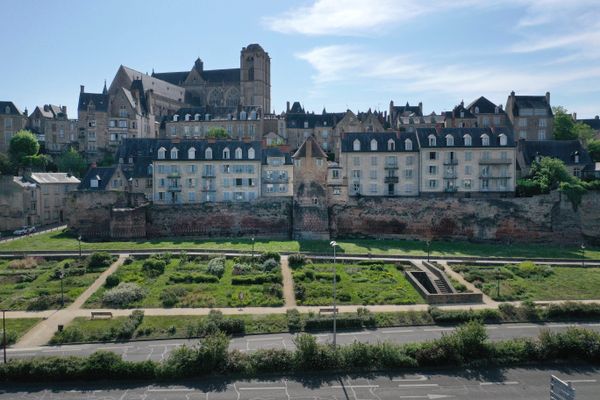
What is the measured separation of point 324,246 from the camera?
53750 millimetres

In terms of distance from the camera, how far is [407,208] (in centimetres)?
5891

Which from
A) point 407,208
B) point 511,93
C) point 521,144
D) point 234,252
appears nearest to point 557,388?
point 234,252

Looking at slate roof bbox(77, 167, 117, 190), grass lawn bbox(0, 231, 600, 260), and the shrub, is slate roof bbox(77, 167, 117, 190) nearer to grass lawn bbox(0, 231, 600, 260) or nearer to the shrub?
grass lawn bbox(0, 231, 600, 260)

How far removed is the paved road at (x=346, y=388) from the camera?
83.5 ft

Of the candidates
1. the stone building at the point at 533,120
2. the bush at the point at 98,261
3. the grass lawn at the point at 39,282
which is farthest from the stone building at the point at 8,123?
the stone building at the point at 533,120

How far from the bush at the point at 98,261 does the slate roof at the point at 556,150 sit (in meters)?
48.4

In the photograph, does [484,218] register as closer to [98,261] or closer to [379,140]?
[379,140]

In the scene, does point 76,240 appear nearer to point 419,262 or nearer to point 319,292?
point 319,292

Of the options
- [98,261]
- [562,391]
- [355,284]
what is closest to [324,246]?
[355,284]

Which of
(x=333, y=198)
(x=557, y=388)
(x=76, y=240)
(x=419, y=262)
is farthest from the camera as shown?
(x=333, y=198)

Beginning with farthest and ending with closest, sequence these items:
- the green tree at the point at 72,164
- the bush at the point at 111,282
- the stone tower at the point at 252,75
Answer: the stone tower at the point at 252,75 → the green tree at the point at 72,164 → the bush at the point at 111,282

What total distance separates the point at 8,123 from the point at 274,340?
70.5 m

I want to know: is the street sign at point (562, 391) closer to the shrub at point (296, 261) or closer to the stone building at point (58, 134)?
the shrub at point (296, 261)

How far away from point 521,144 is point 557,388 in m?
56.6
